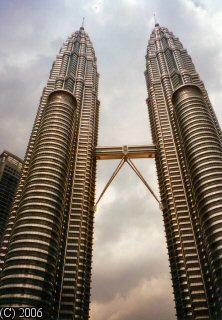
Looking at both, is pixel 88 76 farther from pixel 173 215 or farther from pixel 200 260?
pixel 200 260

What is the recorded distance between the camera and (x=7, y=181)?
18425cm

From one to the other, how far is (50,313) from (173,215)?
5156 centimetres

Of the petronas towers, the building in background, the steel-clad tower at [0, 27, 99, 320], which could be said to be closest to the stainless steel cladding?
the petronas towers

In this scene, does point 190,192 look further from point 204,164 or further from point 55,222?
point 55,222

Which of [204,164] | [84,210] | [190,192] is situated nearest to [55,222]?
[84,210]

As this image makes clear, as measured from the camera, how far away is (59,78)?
172 meters

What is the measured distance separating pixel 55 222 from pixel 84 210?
21105 millimetres

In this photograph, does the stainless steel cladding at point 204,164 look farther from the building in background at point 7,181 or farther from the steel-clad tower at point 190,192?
the building in background at point 7,181

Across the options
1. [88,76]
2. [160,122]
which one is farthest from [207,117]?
[88,76]

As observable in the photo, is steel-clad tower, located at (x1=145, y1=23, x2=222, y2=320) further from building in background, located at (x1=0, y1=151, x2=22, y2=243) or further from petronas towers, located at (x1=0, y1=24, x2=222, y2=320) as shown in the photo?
building in background, located at (x1=0, y1=151, x2=22, y2=243)

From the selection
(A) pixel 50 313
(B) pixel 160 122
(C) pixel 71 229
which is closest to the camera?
(A) pixel 50 313

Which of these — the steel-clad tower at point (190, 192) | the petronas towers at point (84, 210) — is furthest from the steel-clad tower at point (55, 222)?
the steel-clad tower at point (190, 192)

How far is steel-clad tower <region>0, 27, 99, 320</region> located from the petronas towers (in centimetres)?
29

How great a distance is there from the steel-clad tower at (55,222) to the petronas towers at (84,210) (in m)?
0.29
